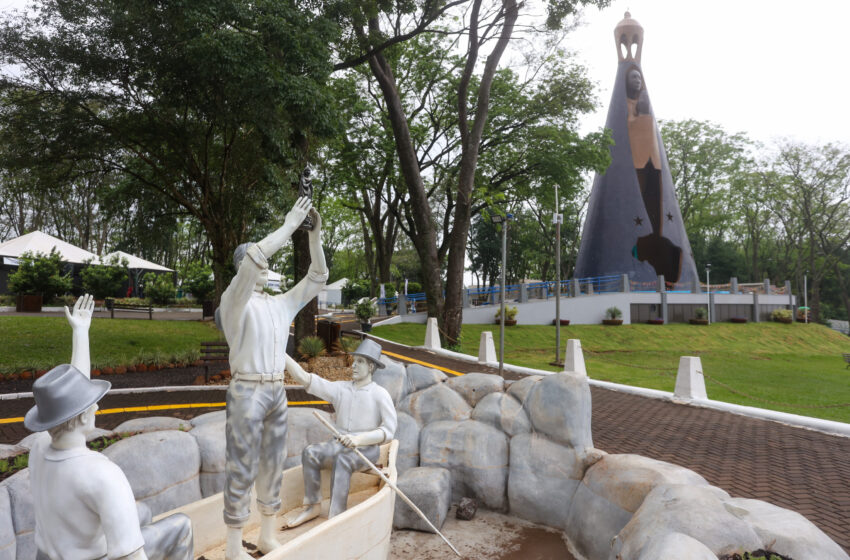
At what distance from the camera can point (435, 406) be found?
21.3ft

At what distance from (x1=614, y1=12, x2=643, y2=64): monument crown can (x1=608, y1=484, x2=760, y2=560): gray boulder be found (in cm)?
3415

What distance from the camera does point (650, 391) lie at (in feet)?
34.7

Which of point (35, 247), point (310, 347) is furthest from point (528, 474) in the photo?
point (35, 247)

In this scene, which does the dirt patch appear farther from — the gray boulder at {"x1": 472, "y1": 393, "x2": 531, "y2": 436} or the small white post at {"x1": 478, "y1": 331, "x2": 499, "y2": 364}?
the small white post at {"x1": 478, "y1": 331, "x2": 499, "y2": 364}

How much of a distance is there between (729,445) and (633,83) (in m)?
29.7

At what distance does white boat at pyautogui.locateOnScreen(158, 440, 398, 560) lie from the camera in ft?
9.62

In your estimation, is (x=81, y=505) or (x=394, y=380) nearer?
(x=81, y=505)

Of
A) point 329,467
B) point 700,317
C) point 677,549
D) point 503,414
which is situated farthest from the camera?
point 700,317

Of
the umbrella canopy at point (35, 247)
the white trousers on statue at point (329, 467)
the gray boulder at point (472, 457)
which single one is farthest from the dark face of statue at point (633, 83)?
the white trousers on statue at point (329, 467)

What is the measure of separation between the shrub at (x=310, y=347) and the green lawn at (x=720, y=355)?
661cm

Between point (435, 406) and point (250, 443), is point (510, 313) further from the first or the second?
point (250, 443)

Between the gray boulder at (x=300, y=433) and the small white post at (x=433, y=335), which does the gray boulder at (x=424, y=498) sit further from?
the small white post at (x=433, y=335)

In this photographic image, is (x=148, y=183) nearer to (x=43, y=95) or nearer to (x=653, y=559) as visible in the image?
(x=43, y=95)

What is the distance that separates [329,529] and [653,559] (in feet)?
6.38
